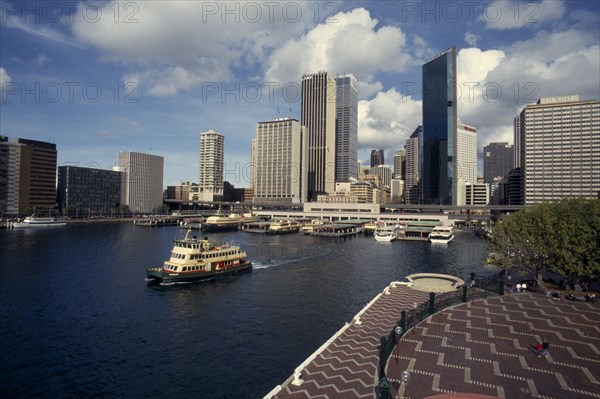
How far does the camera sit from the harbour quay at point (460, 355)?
66.8 feet

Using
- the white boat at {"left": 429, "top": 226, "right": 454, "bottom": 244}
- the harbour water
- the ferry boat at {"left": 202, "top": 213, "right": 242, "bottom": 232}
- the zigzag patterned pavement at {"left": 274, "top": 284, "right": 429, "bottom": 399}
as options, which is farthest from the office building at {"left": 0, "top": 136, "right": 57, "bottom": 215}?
the zigzag patterned pavement at {"left": 274, "top": 284, "right": 429, "bottom": 399}

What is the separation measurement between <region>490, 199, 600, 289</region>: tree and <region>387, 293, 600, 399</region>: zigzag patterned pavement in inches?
309

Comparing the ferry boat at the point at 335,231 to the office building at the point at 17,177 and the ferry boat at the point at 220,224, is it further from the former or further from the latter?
the office building at the point at 17,177

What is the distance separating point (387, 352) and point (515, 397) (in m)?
7.36

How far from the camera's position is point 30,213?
7466 inches

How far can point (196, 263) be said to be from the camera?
6106 cm

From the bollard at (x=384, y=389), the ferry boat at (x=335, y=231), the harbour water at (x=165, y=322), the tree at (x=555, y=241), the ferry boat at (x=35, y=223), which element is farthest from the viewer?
the ferry boat at (x=35, y=223)

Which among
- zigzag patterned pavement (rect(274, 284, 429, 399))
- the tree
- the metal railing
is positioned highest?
the tree

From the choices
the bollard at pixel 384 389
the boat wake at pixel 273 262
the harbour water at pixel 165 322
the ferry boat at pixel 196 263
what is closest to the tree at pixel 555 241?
the harbour water at pixel 165 322

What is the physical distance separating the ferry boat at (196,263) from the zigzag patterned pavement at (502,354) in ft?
134

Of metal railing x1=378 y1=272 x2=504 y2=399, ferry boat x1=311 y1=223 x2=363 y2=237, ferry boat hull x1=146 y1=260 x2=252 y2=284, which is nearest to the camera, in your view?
metal railing x1=378 y1=272 x2=504 y2=399

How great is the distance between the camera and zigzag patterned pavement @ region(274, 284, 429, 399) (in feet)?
67.8

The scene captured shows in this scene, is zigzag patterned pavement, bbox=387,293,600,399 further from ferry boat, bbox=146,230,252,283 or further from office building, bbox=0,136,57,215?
office building, bbox=0,136,57,215

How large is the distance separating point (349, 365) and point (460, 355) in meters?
7.68
